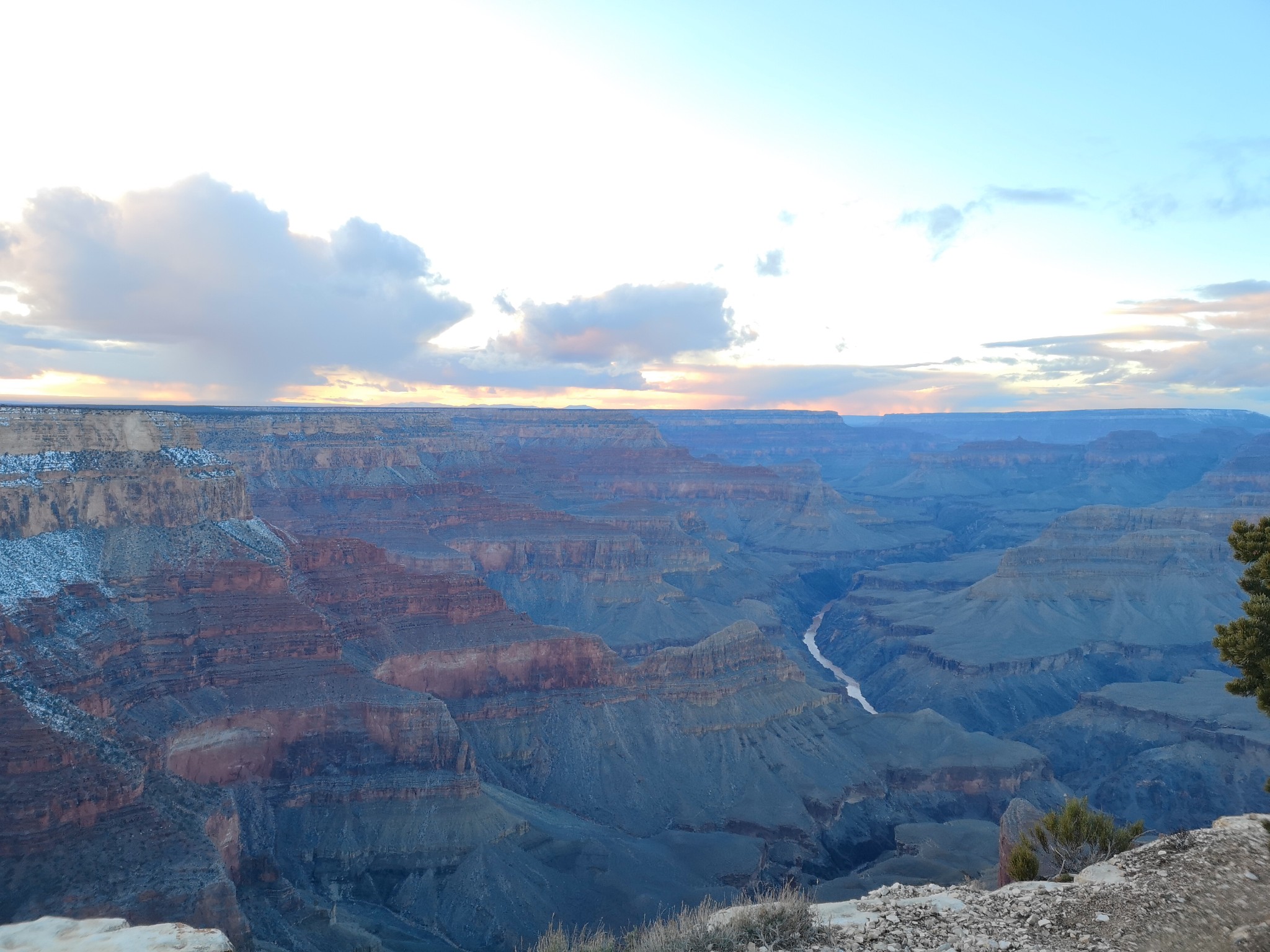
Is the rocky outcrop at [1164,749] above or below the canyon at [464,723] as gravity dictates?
below

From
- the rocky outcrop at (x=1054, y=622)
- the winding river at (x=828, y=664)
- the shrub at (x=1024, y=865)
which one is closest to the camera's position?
the shrub at (x=1024, y=865)

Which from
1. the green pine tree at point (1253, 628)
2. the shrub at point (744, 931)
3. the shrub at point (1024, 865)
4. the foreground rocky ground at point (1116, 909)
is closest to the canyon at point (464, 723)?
the shrub at point (744, 931)

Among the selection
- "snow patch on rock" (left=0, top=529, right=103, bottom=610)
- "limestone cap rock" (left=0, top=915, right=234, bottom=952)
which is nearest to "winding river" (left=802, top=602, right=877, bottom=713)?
"snow patch on rock" (left=0, top=529, right=103, bottom=610)

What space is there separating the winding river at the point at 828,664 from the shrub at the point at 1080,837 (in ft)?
197

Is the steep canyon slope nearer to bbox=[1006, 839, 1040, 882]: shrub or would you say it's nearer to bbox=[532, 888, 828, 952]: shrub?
bbox=[532, 888, 828, 952]: shrub

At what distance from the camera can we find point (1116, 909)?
19156mm

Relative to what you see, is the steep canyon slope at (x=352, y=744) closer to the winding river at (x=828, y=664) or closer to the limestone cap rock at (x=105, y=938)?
the limestone cap rock at (x=105, y=938)

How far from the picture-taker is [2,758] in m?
35.5

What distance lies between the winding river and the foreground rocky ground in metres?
69.8

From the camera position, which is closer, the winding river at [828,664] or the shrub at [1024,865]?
the shrub at [1024,865]

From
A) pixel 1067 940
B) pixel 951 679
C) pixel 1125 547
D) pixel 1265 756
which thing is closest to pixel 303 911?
pixel 1067 940

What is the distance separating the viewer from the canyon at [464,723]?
3916cm

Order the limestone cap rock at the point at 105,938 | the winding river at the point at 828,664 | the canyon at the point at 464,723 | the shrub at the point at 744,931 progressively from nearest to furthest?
1. the shrub at the point at 744,931
2. the limestone cap rock at the point at 105,938
3. the canyon at the point at 464,723
4. the winding river at the point at 828,664

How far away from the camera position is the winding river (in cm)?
10531
